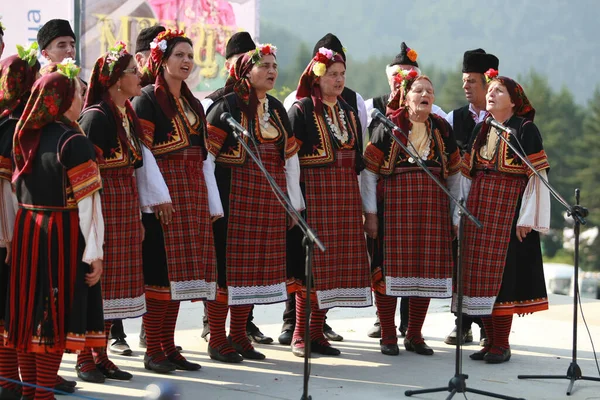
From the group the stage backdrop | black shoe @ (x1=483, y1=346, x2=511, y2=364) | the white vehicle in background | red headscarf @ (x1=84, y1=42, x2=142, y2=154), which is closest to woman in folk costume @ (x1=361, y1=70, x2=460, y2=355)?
black shoe @ (x1=483, y1=346, x2=511, y2=364)

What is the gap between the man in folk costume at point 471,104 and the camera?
675 cm

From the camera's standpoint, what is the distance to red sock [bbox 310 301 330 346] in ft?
20.2

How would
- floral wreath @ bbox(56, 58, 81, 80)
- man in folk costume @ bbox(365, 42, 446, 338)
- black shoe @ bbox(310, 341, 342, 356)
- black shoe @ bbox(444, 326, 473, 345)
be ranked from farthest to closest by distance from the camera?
black shoe @ bbox(444, 326, 473, 345) → man in folk costume @ bbox(365, 42, 446, 338) → black shoe @ bbox(310, 341, 342, 356) → floral wreath @ bbox(56, 58, 81, 80)

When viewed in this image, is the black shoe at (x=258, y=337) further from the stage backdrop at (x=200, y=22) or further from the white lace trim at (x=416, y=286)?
the stage backdrop at (x=200, y=22)

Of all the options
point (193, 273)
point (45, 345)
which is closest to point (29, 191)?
point (45, 345)

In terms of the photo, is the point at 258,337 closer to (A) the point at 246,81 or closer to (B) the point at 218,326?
(B) the point at 218,326

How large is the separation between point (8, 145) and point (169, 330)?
61.9 inches

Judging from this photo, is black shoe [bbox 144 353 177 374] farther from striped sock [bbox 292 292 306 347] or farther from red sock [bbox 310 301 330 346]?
red sock [bbox 310 301 330 346]

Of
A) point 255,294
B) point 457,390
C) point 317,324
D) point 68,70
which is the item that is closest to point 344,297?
point 317,324

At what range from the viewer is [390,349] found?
245 inches

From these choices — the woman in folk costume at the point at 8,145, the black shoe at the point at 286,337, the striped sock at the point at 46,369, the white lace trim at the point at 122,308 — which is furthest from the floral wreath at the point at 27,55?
the black shoe at the point at 286,337

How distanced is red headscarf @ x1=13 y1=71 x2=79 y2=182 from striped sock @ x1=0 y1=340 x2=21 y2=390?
0.88m

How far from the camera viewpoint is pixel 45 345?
4352 mm

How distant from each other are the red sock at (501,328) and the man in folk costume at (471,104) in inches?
22.1
